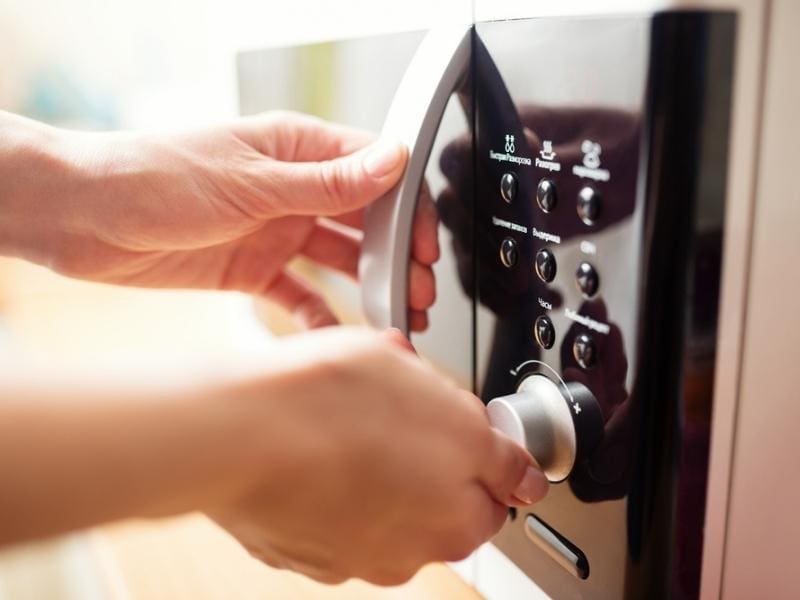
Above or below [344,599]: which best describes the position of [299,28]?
above

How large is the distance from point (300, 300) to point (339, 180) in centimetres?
24

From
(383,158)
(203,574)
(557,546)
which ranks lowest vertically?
(203,574)

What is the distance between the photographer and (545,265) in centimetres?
39

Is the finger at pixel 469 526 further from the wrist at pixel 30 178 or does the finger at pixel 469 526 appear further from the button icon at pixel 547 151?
the wrist at pixel 30 178

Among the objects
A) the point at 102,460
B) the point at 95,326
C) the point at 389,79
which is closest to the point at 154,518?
the point at 102,460

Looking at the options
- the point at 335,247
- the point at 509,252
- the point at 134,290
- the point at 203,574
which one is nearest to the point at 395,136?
the point at 509,252

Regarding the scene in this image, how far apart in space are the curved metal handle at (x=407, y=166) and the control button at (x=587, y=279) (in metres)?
0.14

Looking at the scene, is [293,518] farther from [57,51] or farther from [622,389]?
[57,51]

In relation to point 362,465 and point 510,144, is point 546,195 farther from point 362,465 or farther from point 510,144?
point 362,465

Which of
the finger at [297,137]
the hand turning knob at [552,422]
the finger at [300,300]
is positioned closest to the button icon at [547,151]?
the hand turning knob at [552,422]

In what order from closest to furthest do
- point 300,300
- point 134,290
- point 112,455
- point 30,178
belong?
1. point 112,455
2. point 30,178
3. point 300,300
4. point 134,290

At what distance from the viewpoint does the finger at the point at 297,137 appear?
59cm

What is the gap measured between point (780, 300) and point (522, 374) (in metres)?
0.16

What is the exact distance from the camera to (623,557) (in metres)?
0.38
